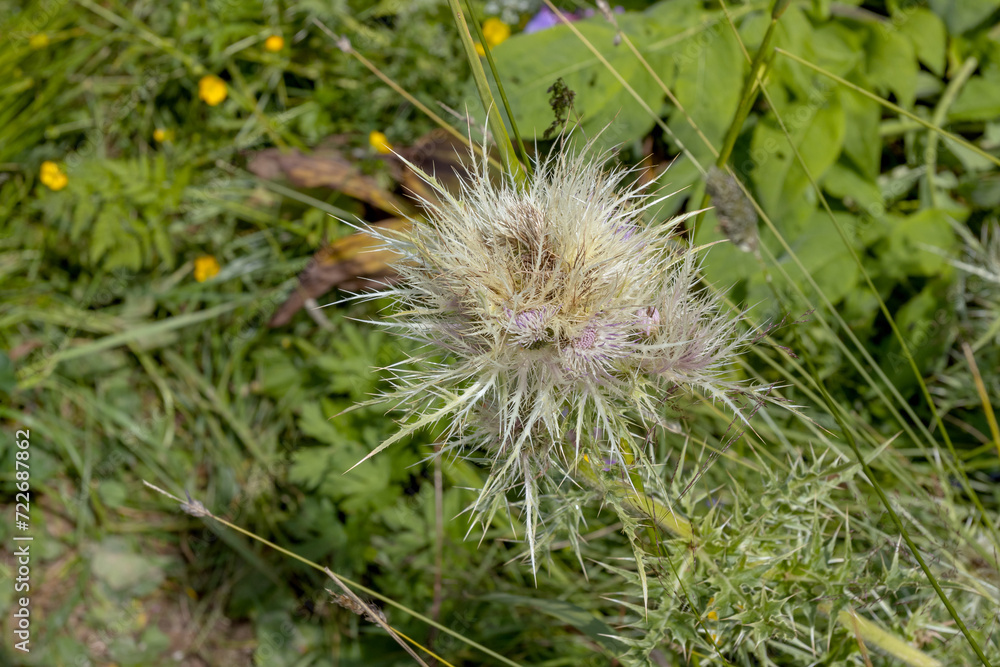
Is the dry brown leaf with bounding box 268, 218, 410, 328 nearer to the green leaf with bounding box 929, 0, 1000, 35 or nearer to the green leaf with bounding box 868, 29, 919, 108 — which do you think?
the green leaf with bounding box 868, 29, 919, 108

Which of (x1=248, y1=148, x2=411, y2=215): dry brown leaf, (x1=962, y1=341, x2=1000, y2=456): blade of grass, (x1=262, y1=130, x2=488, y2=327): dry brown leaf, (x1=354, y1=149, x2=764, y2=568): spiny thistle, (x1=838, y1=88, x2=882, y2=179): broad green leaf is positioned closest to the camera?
(x1=354, y1=149, x2=764, y2=568): spiny thistle

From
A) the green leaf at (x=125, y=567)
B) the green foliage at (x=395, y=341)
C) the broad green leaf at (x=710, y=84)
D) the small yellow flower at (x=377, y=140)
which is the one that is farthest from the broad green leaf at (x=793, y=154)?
the green leaf at (x=125, y=567)

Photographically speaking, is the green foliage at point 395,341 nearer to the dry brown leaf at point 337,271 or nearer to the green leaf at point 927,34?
the green leaf at point 927,34

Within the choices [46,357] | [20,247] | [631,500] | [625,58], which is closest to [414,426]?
[631,500]

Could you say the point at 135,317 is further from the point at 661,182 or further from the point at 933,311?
the point at 933,311

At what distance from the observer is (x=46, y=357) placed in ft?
9.43

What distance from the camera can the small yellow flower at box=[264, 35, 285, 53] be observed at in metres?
2.87

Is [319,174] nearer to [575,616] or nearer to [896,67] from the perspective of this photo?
[575,616]

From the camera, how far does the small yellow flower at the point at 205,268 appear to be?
112 inches

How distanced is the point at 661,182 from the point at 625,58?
405 mm

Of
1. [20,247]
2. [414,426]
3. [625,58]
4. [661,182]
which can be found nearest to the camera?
[414,426]

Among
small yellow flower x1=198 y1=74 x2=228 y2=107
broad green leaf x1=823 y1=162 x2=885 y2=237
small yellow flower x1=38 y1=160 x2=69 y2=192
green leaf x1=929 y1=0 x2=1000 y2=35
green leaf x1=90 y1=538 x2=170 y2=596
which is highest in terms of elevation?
small yellow flower x1=198 y1=74 x2=228 y2=107

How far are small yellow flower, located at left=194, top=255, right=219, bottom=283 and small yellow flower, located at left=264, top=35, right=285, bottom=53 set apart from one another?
3.21ft

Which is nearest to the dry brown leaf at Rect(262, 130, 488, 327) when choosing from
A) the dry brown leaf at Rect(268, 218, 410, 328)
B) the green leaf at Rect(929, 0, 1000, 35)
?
the dry brown leaf at Rect(268, 218, 410, 328)
